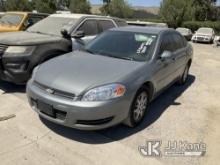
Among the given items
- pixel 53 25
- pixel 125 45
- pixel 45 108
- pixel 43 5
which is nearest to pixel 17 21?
pixel 53 25

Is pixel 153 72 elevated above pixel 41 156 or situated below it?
above

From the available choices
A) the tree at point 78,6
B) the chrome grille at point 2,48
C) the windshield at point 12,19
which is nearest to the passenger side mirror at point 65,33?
the chrome grille at point 2,48

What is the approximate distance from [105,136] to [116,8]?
45486 millimetres

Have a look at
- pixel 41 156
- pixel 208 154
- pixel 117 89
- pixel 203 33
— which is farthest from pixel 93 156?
pixel 203 33

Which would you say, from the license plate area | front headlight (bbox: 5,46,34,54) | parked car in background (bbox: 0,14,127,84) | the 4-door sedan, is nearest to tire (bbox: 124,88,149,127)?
the 4-door sedan

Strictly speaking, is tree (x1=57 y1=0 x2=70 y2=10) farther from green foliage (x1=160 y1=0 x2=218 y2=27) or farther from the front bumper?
the front bumper

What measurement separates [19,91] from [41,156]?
2.54 meters

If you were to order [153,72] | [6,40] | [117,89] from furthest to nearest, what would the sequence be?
[6,40]
[153,72]
[117,89]

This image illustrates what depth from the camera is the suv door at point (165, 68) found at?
4741 mm

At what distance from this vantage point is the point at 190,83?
728 cm

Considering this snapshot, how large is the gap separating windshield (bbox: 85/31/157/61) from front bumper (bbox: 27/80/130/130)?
1147 mm

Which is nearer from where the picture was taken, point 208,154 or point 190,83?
point 208,154

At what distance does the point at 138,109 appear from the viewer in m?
4.24

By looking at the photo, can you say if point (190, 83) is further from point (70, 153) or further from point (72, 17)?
point (70, 153)
